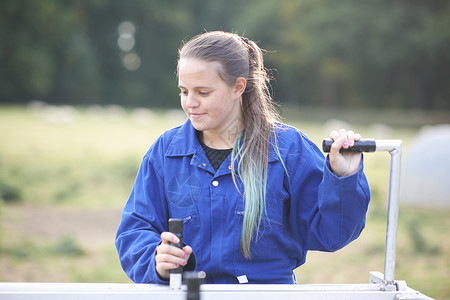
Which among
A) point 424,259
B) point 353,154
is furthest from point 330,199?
point 424,259

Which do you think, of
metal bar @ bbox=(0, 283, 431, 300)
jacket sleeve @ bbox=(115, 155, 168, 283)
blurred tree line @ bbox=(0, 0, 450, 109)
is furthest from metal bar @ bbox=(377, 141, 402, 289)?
blurred tree line @ bbox=(0, 0, 450, 109)

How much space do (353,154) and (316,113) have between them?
101ft

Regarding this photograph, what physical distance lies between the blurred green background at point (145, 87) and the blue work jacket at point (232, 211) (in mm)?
5456

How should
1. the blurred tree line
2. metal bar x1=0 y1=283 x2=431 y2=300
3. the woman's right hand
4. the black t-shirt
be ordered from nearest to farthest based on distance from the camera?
metal bar x1=0 y1=283 x2=431 y2=300
the woman's right hand
the black t-shirt
the blurred tree line

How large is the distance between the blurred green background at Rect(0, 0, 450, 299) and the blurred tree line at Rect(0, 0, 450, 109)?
0.09 m

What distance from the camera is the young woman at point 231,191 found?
2230 mm

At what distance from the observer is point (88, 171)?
1206 centimetres

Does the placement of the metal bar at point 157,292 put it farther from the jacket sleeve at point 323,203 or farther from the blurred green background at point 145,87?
the blurred green background at point 145,87

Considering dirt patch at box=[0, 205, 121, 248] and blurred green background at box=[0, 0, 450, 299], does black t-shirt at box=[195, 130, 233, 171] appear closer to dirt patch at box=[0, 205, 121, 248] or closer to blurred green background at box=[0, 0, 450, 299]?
dirt patch at box=[0, 205, 121, 248]

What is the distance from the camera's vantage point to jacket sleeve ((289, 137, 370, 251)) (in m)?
2.16

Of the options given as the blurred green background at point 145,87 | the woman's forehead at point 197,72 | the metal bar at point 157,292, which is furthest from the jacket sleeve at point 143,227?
the blurred green background at point 145,87

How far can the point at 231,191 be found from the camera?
7.66 ft

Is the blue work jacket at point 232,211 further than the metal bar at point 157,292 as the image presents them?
Yes

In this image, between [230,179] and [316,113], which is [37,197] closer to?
[230,179]
